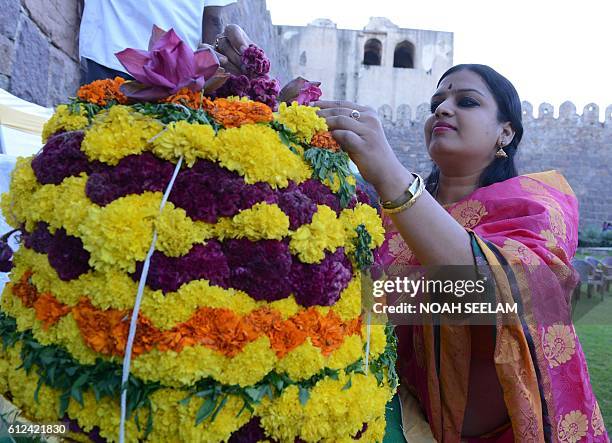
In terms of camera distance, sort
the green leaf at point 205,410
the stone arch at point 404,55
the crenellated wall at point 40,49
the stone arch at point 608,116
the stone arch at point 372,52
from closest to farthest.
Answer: the green leaf at point 205,410, the crenellated wall at point 40,49, the stone arch at point 608,116, the stone arch at point 372,52, the stone arch at point 404,55

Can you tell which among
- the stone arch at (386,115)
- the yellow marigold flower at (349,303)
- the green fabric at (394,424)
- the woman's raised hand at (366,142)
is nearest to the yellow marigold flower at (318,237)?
the yellow marigold flower at (349,303)

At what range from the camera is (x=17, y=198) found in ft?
3.76

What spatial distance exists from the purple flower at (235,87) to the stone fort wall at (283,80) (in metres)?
1.79

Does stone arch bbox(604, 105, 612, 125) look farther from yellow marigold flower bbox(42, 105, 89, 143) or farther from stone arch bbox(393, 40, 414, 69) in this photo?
yellow marigold flower bbox(42, 105, 89, 143)

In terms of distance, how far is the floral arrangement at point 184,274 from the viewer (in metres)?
0.92

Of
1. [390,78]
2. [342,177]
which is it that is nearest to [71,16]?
[342,177]

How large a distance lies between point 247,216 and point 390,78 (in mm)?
20579

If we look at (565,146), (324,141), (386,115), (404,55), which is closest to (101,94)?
(324,141)

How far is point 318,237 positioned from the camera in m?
1.03

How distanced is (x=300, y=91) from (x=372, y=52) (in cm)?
2226

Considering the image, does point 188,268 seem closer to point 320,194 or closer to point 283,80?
point 320,194

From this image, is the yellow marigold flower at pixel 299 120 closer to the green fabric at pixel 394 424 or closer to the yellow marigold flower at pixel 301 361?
the yellow marigold flower at pixel 301 361

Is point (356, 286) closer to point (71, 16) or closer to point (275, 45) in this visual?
point (71, 16)

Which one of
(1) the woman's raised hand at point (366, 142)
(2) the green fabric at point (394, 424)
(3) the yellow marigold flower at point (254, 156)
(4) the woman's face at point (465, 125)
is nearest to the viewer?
(3) the yellow marigold flower at point (254, 156)
